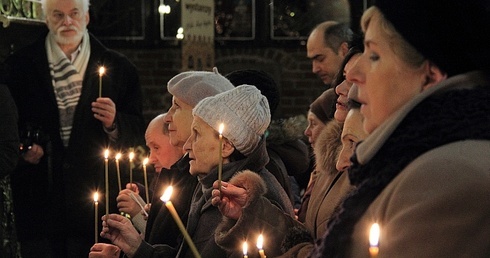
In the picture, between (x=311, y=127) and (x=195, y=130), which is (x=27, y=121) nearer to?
(x=311, y=127)

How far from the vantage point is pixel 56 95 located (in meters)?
6.22

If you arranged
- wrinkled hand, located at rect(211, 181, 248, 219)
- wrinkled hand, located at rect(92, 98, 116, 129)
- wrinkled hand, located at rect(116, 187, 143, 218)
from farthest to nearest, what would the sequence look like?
1. wrinkled hand, located at rect(92, 98, 116, 129)
2. wrinkled hand, located at rect(116, 187, 143, 218)
3. wrinkled hand, located at rect(211, 181, 248, 219)

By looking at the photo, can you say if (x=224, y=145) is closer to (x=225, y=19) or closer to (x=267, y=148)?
(x=267, y=148)

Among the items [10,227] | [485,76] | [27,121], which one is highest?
[485,76]

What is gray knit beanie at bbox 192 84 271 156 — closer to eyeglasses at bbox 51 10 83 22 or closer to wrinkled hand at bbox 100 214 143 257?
wrinkled hand at bbox 100 214 143 257

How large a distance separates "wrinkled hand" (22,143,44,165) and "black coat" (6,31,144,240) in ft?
0.20

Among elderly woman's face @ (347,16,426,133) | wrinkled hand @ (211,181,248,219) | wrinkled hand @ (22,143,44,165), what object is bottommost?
wrinkled hand @ (22,143,44,165)

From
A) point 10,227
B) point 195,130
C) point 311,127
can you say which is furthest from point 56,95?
point 195,130

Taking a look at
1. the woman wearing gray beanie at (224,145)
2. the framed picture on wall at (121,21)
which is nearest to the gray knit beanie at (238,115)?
the woman wearing gray beanie at (224,145)

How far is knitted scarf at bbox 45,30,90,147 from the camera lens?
6.18 metres

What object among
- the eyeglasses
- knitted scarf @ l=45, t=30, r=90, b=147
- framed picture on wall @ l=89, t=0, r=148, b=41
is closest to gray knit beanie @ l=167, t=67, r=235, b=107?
knitted scarf @ l=45, t=30, r=90, b=147

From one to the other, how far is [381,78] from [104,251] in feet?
7.40

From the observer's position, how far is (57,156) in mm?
6164

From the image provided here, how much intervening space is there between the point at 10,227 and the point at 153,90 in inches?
167
